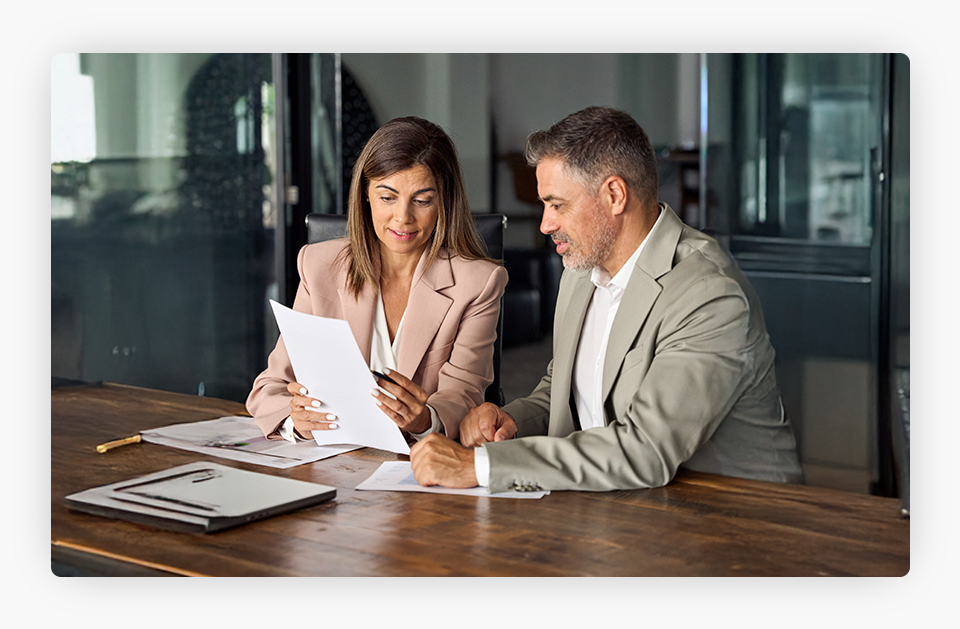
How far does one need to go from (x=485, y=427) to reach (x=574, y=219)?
44 cm

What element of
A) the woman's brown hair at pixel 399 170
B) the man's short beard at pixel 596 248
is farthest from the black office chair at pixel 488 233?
→ the man's short beard at pixel 596 248

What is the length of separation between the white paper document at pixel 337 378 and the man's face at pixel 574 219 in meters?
0.50

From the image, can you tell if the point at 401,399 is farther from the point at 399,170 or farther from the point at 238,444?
the point at 399,170

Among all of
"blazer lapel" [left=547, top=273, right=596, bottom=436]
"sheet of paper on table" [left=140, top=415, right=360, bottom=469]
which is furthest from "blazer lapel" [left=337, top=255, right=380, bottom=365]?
"blazer lapel" [left=547, top=273, right=596, bottom=436]

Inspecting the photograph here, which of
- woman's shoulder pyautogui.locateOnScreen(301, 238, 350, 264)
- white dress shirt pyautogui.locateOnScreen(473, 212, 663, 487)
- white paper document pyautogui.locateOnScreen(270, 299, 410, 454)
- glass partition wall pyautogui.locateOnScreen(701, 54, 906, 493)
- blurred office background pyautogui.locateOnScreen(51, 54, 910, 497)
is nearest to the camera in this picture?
white paper document pyautogui.locateOnScreen(270, 299, 410, 454)

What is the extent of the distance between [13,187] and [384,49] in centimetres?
78

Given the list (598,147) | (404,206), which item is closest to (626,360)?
(598,147)

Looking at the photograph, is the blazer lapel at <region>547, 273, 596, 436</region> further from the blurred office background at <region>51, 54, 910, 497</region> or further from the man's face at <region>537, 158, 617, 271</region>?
the blurred office background at <region>51, 54, 910, 497</region>

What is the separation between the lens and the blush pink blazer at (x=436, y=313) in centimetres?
213

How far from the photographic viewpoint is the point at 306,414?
5.64 ft

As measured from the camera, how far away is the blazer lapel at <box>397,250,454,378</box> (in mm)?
Answer: 2148

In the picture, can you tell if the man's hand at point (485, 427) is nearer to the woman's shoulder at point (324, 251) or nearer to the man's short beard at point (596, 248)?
the man's short beard at point (596, 248)

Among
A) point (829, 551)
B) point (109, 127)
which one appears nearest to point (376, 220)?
point (109, 127)

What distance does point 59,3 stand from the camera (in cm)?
181
